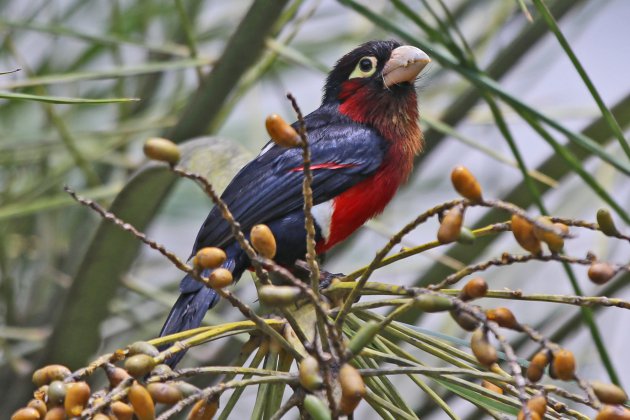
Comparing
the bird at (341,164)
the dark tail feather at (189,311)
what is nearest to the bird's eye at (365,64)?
the bird at (341,164)

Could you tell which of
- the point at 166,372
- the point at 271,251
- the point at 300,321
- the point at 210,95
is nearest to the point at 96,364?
the point at 166,372

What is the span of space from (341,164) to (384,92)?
247mm

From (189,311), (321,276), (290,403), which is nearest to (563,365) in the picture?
(290,403)

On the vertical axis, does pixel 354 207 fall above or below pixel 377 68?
below

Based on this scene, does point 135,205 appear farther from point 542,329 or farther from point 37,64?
point 37,64

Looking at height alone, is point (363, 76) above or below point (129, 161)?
above

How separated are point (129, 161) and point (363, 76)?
0.78 m

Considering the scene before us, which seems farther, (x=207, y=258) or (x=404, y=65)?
(x=404, y=65)

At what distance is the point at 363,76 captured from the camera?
2.30 m

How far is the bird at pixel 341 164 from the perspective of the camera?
195cm

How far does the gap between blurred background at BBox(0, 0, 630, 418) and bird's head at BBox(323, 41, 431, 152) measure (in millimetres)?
104

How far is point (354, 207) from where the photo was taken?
2.10 meters

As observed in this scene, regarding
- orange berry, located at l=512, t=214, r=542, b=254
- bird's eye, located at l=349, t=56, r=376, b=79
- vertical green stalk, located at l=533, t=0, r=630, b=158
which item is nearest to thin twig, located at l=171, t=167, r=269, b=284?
orange berry, located at l=512, t=214, r=542, b=254

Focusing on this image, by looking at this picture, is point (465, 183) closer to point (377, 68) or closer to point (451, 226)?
point (451, 226)
